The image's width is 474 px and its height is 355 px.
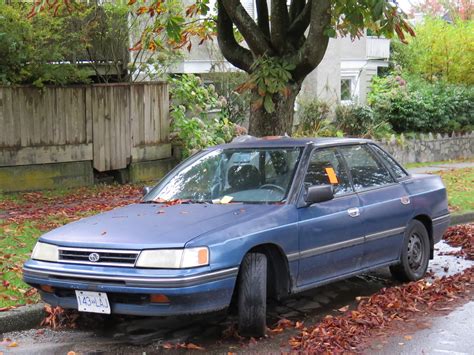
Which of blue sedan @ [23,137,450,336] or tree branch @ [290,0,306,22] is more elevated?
tree branch @ [290,0,306,22]

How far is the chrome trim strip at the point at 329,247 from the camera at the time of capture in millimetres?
6209

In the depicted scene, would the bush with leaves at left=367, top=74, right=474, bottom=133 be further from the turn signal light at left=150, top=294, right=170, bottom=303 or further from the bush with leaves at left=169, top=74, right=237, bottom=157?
the turn signal light at left=150, top=294, right=170, bottom=303

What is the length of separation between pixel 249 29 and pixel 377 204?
3.54 meters

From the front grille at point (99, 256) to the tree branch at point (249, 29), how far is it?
15.8 ft

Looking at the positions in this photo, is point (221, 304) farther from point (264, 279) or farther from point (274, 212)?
point (274, 212)

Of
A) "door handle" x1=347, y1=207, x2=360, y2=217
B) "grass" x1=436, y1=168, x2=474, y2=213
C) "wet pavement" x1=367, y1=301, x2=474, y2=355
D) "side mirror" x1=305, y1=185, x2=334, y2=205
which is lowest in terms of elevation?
"wet pavement" x1=367, y1=301, x2=474, y2=355

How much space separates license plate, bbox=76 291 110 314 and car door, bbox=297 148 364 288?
1611 mm

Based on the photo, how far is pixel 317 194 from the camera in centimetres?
629

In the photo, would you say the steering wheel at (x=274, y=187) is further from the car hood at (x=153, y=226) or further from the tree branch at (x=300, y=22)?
the tree branch at (x=300, y=22)

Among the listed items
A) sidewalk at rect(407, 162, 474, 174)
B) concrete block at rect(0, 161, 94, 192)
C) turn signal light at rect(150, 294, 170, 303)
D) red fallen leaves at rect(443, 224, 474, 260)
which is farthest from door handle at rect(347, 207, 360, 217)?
sidewalk at rect(407, 162, 474, 174)

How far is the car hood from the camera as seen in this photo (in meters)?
5.48

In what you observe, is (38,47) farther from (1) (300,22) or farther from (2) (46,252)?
(2) (46,252)

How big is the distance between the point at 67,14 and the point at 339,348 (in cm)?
905

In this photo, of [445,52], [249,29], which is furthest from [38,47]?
[445,52]
